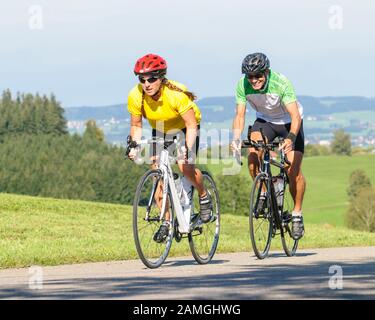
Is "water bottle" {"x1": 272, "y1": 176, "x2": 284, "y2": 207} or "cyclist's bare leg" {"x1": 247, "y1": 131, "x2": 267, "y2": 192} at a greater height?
"cyclist's bare leg" {"x1": 247, "y1": 131, "x2": 267, "y2": 192}

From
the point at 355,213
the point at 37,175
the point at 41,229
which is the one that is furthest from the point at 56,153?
the point at 41,229

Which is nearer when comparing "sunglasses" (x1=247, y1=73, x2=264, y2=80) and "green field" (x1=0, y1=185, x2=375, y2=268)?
"sunglasses" (x1=247, y1=73, x2=264, y2=80)

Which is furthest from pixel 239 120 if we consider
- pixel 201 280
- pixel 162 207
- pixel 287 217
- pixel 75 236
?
pixel 75 236

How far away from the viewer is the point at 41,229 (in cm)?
1886

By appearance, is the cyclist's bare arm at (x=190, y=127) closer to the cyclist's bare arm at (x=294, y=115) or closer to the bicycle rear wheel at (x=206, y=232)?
the bicycle rear wheel at (x=206, y=232)

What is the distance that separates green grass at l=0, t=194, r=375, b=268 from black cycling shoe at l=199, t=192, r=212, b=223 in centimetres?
154

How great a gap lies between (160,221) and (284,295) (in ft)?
12.1

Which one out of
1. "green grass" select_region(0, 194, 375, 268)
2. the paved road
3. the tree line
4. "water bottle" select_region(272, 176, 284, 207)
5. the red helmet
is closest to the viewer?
the paved road

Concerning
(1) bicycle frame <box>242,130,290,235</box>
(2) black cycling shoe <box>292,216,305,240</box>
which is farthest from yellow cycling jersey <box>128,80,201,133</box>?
(2) black cycling shoe <box>292,216,305,240</box>

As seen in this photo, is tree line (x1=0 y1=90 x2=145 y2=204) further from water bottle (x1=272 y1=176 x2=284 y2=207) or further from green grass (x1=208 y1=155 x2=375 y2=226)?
water bottle (x1=272 y1=176 x2=284 y2=207)

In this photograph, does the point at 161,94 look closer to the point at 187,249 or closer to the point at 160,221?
the point at 160,221

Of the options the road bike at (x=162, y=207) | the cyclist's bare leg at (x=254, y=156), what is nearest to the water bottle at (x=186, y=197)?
the road bike at (x=162, y=207)

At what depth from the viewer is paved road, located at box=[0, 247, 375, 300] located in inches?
306

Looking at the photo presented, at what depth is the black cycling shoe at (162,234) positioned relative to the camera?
1100cm
